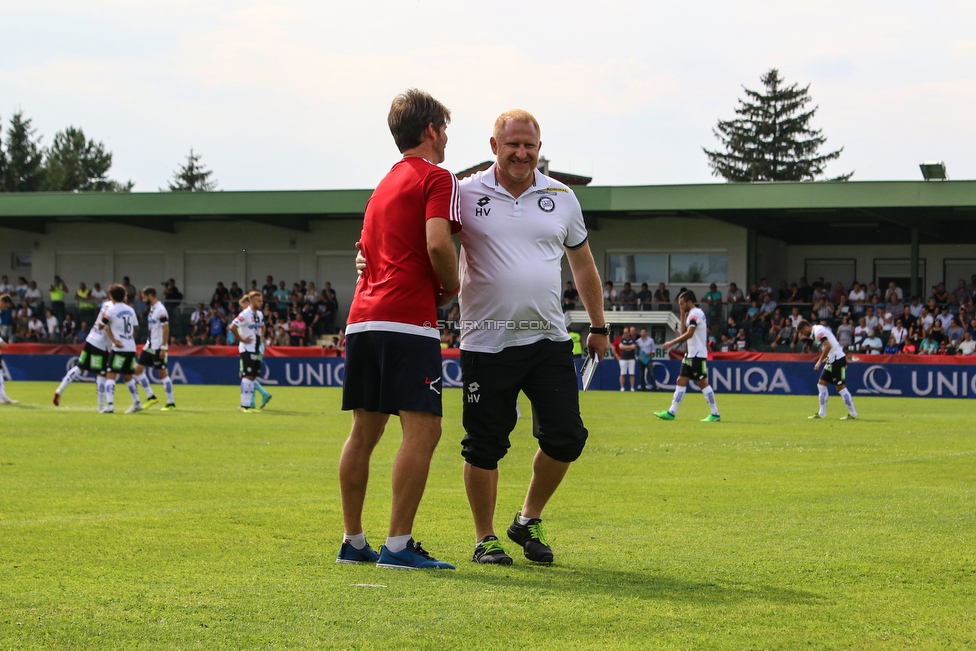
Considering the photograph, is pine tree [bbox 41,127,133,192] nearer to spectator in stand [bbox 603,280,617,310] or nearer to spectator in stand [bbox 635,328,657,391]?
spectator in stand [bbox 603,280,617,310]

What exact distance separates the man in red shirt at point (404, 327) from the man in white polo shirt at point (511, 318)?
0.28 meters

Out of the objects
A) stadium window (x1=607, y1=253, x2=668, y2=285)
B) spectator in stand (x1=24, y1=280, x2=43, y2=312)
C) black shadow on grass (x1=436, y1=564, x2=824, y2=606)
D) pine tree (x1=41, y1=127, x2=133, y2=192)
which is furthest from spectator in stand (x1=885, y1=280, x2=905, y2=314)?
pine tree (x1=41, y1=127, x2=133, y2=192)

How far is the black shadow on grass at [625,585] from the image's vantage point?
4777 mm

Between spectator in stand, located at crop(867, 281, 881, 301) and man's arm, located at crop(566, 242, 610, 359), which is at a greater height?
spectator in stand, located at crop(867, 281, 881, 301)

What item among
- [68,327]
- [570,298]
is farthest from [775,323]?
[68,327]

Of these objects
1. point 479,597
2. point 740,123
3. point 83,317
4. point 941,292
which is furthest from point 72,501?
point 740,123

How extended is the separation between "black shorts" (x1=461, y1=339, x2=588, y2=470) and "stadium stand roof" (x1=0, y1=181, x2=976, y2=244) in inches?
1306

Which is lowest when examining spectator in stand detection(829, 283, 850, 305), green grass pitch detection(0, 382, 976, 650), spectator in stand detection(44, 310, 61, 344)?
green grass pitch detection(0, 382, 976, 650)

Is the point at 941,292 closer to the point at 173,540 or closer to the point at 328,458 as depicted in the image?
the point at 328,458

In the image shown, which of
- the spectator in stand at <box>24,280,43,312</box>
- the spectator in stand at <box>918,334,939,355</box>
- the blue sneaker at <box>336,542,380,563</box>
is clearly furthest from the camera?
the spectator in stand at <box>24,280,43,312</box>

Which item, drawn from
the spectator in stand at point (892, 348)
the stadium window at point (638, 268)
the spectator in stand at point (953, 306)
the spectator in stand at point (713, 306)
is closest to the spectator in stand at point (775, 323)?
the spectator in stand at point (713, 306)

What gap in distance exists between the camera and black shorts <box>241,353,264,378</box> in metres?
20.5

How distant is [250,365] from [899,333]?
63.3 feet

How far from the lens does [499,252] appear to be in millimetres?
5746
